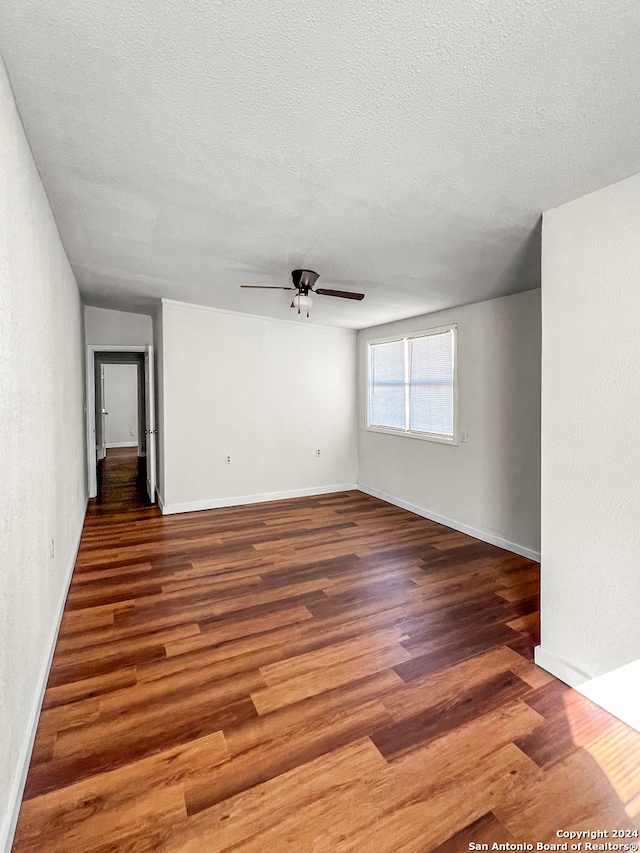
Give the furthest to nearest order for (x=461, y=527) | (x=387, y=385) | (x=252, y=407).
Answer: (x=387, y=385), (x=252, y=407), (x=461, y=527)

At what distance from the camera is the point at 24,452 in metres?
1.69

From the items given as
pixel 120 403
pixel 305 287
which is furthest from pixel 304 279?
pixel 120 403

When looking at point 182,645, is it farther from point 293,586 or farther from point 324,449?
point 324,449

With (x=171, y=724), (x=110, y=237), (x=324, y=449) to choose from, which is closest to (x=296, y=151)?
(x=110, y=237)

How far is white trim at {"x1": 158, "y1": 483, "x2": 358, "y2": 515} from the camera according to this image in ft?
16.5

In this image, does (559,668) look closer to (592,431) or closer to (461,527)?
(592,431)

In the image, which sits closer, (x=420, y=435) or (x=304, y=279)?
(x=304, y=279)

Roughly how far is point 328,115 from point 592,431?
5.85 feet

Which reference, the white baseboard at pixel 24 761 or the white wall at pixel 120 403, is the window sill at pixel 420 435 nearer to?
the white baseboard at pixel 24 761

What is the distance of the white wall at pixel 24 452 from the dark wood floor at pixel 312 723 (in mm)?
234

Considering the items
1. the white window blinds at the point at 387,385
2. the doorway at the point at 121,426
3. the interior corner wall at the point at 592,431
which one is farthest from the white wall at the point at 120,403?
the interior corner wall at the point at 592,431

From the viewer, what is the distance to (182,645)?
2428 millimetres

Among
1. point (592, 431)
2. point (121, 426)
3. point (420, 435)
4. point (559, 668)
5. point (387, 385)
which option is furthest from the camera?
point (121, 426)

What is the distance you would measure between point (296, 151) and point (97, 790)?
2.59m
